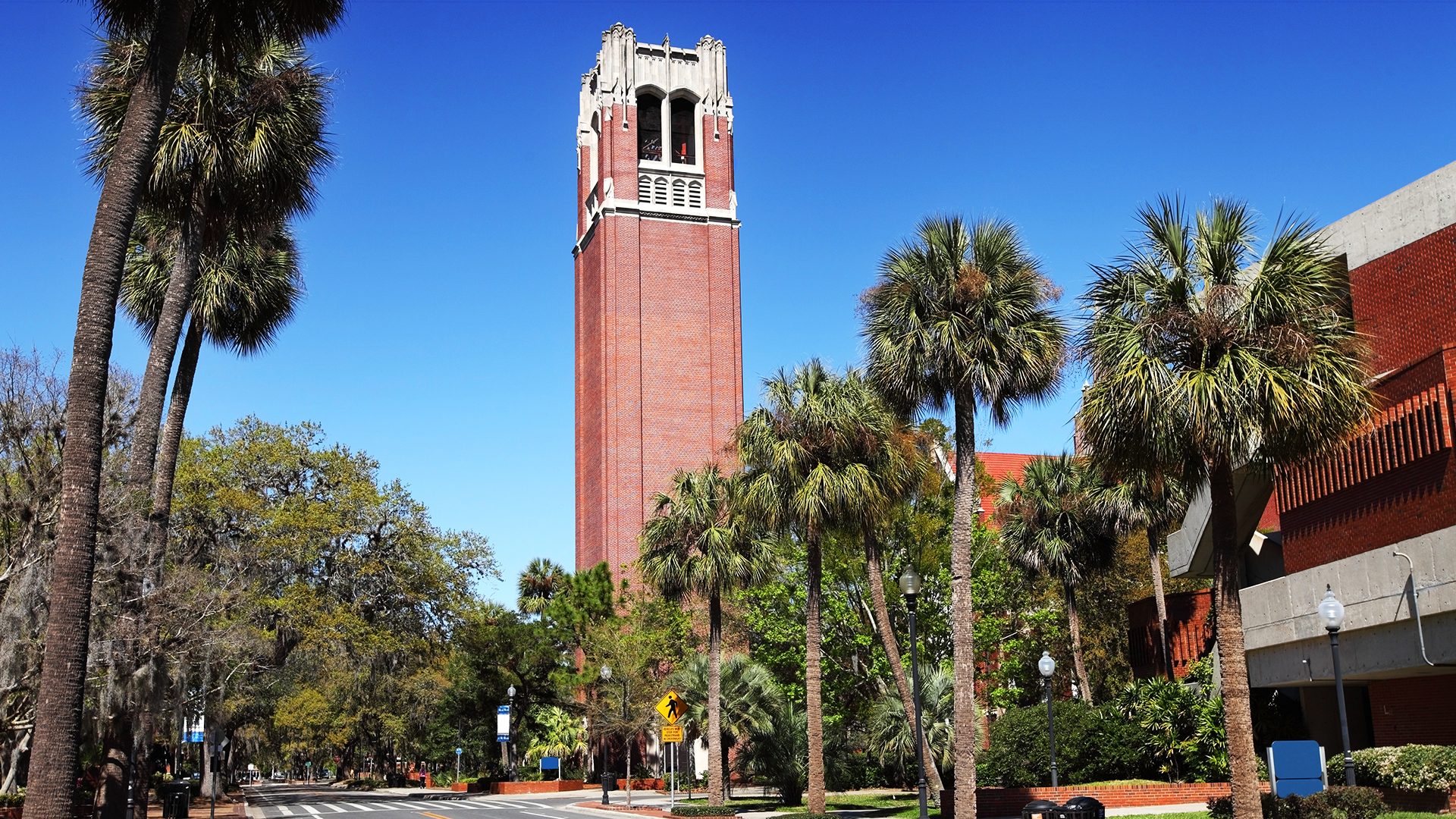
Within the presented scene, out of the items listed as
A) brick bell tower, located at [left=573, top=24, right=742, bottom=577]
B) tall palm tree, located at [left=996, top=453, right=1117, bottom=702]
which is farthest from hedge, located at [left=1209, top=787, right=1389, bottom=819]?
brick bell tower, located at [left=573, top=24, right=742, bottom=577]

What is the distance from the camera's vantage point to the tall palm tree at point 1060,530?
4347cm

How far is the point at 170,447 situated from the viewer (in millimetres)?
26031

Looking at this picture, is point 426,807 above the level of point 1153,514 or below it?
below

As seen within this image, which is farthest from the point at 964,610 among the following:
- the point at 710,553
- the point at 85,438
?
the point at 85,438

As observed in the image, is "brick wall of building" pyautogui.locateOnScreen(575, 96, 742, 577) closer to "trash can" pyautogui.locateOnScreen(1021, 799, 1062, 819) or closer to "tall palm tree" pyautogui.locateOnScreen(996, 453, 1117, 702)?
"tall palm tree" pyautogui.locateOnScreen(996, 453, 1117, 702)

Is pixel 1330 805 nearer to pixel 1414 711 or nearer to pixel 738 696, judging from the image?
pixel 1414 711

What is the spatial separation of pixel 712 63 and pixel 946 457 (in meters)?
Result: 32.8

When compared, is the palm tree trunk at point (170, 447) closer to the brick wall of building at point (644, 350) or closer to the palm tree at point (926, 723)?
the palm tree at point (926, 723)

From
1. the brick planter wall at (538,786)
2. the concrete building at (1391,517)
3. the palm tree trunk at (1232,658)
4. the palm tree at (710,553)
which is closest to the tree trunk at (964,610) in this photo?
the palm tree trunk at (1232,658)

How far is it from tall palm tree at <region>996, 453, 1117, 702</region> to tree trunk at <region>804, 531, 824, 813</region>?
52.3 ft

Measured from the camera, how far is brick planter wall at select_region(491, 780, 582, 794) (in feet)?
193

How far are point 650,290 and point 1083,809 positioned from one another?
55.3 metres

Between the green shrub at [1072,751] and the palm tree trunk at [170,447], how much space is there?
2111 cm

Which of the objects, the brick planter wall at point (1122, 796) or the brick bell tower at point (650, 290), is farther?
the brick bell tower at point (650, 290)
